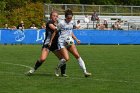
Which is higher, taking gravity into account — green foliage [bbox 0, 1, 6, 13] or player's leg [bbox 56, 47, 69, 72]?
player's leg [bbox 56, 47, 69, 72]

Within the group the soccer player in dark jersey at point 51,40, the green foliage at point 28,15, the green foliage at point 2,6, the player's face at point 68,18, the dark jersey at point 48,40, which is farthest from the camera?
the green foliage at point 2,6

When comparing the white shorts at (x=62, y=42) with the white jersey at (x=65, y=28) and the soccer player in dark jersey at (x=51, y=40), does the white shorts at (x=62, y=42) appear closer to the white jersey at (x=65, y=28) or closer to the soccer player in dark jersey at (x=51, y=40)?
the white jersey at (x=65, y=28)

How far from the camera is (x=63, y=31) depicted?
52.0ft

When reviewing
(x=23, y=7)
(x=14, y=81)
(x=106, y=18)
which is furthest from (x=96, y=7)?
(x=14, y=81)

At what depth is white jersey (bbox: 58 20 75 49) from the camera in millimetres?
15766

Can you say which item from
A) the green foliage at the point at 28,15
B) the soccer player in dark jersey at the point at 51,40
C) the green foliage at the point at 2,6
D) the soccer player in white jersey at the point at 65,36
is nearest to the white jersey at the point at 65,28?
the soccer player in white jersey at the point at 65,36

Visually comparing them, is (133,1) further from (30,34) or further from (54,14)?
(54,14)

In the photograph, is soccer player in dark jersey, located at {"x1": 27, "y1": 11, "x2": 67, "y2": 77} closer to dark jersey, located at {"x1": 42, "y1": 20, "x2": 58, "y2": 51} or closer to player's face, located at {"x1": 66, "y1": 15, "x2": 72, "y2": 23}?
dark jersey, located at {"x1": 42, "y1": 20, "x2": 58, "y2": 51}

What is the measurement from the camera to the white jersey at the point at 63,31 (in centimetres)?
1577

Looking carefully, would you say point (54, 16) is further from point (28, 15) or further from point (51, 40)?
point (28, 15)

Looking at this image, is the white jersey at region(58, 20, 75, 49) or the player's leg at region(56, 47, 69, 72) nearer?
the white jersey at region(58, 20, 75, 49)

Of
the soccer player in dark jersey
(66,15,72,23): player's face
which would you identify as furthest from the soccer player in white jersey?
the soccer player in dark jersey

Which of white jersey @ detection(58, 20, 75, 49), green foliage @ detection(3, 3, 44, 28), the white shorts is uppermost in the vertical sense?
white jersey @ detection(58, 20, 75, 49)

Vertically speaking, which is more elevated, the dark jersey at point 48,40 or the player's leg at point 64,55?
the dark jersey at point 48,40
